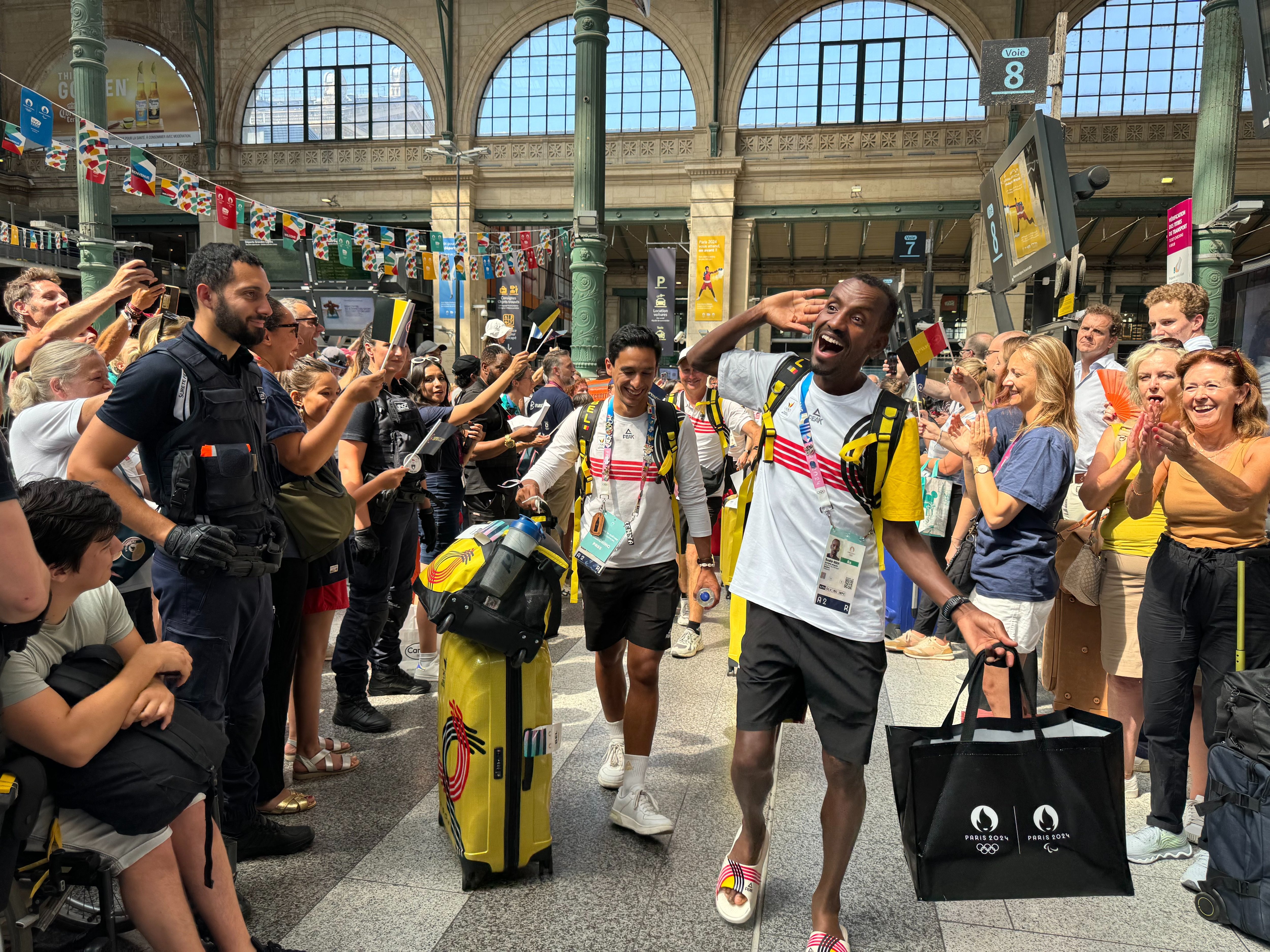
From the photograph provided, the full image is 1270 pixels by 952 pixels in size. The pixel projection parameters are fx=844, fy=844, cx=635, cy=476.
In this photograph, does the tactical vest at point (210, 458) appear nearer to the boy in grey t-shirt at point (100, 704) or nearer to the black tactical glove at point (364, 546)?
the boy in grey t-shirt at point (100, 704)

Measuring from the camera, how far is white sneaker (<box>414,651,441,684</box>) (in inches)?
203

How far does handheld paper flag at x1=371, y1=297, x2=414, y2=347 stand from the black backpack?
1615 mm

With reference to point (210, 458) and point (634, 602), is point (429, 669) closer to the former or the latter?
point (634, 602)

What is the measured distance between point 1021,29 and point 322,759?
2908 cm

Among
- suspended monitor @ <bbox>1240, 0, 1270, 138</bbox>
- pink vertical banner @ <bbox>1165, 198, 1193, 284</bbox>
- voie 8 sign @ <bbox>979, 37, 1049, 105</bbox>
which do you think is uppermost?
voie 8 sign @ <bbox>979, 37, 1049, 105</bbox>

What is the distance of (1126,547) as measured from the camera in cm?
382

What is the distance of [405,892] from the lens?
293 centimetres

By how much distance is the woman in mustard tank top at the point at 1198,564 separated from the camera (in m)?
3.11

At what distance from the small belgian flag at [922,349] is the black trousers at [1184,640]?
1395 millimetres

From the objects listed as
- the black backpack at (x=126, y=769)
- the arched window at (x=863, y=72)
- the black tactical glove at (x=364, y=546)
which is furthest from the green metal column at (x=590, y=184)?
the arched window at (x=863, y=72)

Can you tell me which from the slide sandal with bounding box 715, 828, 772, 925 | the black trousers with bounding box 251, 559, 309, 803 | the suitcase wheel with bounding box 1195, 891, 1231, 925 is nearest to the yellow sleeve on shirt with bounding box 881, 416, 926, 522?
the slide sandal with bounding box 715, 828, 772, 925

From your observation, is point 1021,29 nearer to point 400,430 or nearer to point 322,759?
point 400,430

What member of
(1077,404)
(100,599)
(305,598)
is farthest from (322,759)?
(1077,404)

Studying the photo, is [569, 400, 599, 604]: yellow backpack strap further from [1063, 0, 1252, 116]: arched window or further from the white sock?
[1063, 0, 1252, 116]: arched window
